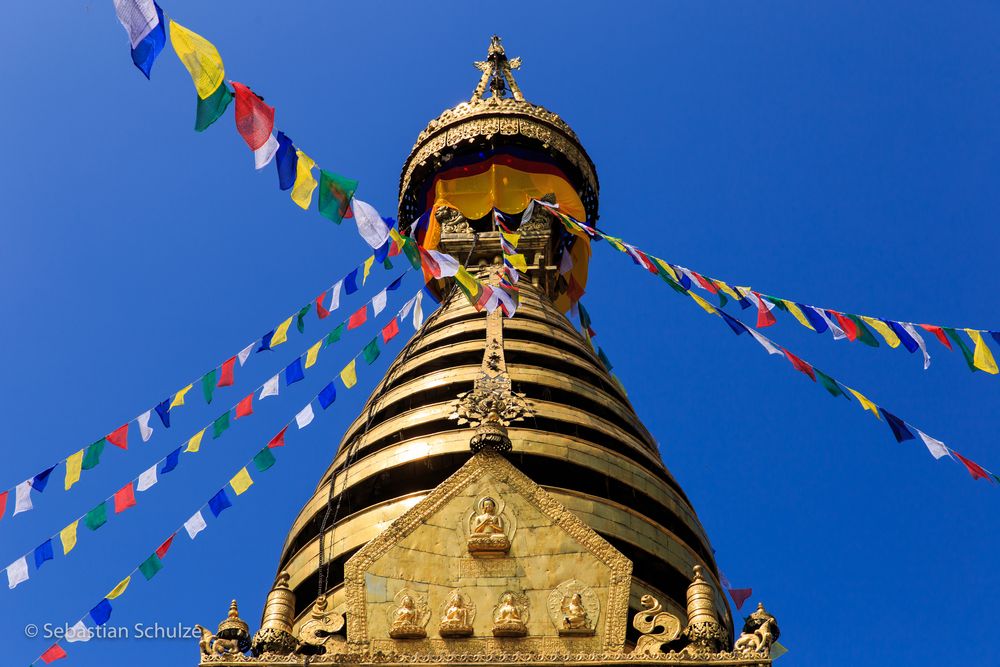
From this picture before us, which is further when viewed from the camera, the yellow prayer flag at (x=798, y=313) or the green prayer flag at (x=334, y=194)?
the yellow prayer flag at (x=798, y=313)

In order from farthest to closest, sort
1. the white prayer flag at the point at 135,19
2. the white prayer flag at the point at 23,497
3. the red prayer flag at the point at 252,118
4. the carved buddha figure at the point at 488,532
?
1. the white prayer flag at the point at 23,497
2. the carved buddha figure at the point at 488,532
3. the red prayer flag at the point at 252,118
4. the white prayer flag at the point at 135,19

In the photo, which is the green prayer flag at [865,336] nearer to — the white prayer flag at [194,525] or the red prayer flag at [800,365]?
the red prayer flag at [800,365]

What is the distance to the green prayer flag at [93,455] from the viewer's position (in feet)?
56.5

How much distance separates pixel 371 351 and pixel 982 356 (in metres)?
9.27

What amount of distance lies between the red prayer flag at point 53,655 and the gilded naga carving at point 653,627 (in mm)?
6882

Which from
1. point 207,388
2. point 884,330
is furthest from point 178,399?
point 884,330

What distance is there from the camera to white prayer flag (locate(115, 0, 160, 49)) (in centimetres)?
1212

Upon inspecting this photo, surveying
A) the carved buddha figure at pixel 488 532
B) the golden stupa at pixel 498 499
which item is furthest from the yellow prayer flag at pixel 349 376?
the carved buddha figure at pixel 488 532

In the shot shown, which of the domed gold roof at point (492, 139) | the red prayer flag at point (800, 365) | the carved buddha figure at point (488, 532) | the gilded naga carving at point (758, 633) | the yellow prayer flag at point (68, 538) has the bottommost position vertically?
the gilded naga carving at point (758, 633)

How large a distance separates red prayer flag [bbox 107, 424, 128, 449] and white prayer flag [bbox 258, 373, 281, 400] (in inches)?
90.1

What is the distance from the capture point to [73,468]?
671 inches

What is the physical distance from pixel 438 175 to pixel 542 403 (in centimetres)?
939

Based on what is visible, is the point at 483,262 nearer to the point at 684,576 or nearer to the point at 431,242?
the point at 431,242

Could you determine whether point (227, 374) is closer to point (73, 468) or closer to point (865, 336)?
point (73, 468)
